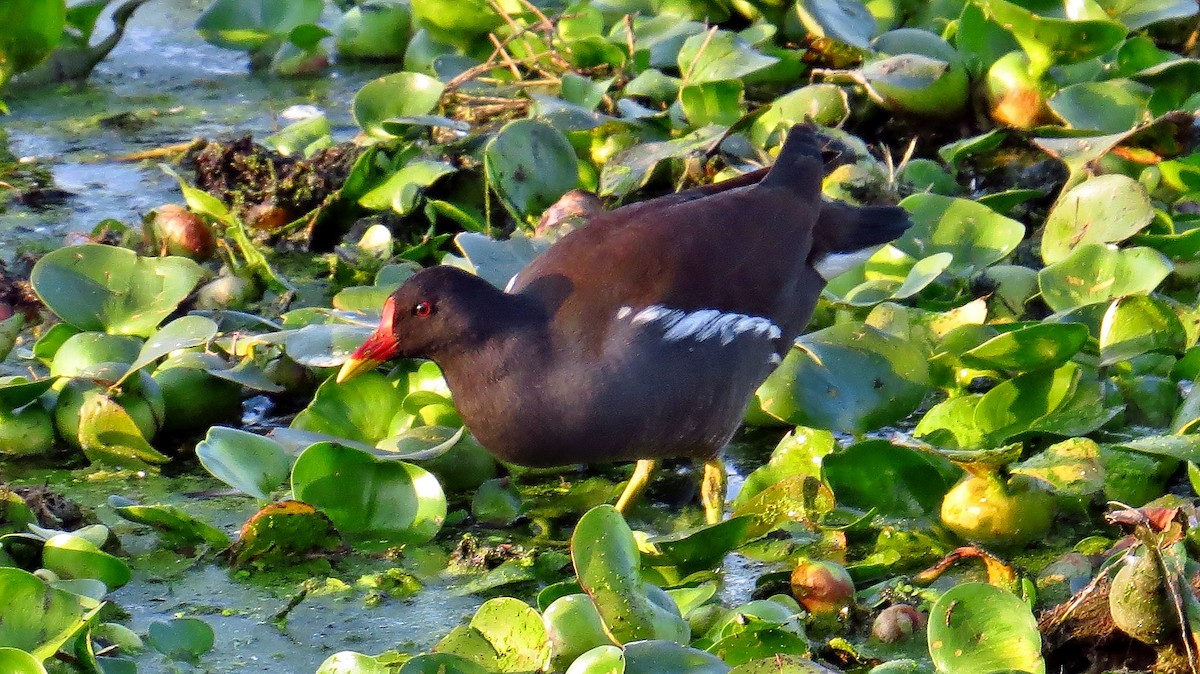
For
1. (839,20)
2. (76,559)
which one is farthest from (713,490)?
(839,20)

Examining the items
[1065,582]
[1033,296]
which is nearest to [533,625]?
[1065,582]

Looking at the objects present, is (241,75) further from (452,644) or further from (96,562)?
(452,644)

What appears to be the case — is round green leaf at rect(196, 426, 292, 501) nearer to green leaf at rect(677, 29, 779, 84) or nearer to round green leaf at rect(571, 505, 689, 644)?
round green leaf at rect(571, 505, 689, 644)

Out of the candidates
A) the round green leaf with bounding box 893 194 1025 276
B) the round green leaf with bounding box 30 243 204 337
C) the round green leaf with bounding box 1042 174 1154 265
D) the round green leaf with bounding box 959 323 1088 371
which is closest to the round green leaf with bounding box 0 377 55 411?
the round green leaf with bounding box 30 243 204 337

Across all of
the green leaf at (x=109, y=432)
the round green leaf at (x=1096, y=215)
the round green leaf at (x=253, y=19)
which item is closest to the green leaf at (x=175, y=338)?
the green leaf at (x=109, y=432)

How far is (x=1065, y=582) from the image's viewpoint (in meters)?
2.99

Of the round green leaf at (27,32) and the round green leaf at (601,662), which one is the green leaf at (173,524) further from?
the round green leaf at (27,32)

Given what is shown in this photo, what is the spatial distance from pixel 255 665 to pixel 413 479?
57 centimetres

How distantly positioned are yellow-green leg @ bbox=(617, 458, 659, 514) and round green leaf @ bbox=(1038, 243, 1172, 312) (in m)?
1.12

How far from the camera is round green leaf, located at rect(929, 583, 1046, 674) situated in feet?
8.27

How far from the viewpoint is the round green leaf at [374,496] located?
3.21 meters

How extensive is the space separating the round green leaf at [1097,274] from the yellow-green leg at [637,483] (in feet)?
3.68

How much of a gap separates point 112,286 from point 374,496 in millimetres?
1126

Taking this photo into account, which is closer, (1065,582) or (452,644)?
(452,644)
